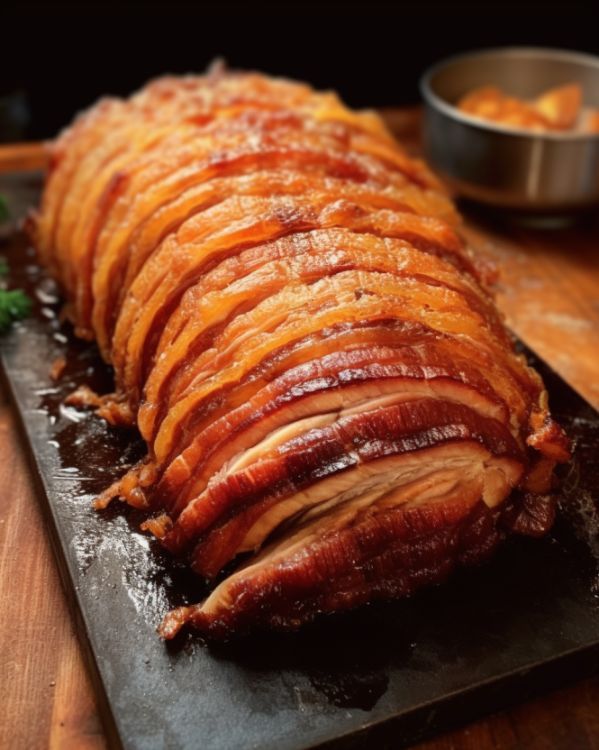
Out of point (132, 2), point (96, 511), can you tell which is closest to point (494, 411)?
point (96, 511)

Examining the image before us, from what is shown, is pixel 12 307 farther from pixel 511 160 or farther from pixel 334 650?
pixel 511 160

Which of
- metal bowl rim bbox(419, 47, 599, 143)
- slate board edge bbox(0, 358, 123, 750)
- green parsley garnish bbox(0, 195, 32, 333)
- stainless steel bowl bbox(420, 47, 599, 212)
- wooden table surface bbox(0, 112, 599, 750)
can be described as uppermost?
metal bowl rim bbox(419, 47, 599, 143)

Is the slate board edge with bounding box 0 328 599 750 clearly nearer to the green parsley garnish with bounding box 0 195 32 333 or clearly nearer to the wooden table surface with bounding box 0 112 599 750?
the wooden table surface with bounding box 0 112 599 750

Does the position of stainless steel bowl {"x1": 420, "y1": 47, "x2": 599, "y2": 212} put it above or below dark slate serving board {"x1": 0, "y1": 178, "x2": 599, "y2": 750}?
above

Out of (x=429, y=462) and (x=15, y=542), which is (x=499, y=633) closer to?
(x=429, y=462)

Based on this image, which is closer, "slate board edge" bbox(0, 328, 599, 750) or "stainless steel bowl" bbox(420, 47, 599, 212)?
"slate board edge" bbox(0, 328, 599, 750)

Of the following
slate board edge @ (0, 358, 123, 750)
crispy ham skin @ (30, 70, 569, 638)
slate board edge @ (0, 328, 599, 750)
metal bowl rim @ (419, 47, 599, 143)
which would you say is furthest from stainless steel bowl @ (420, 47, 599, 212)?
slate board edge @ (0, 328, 599, 750)
